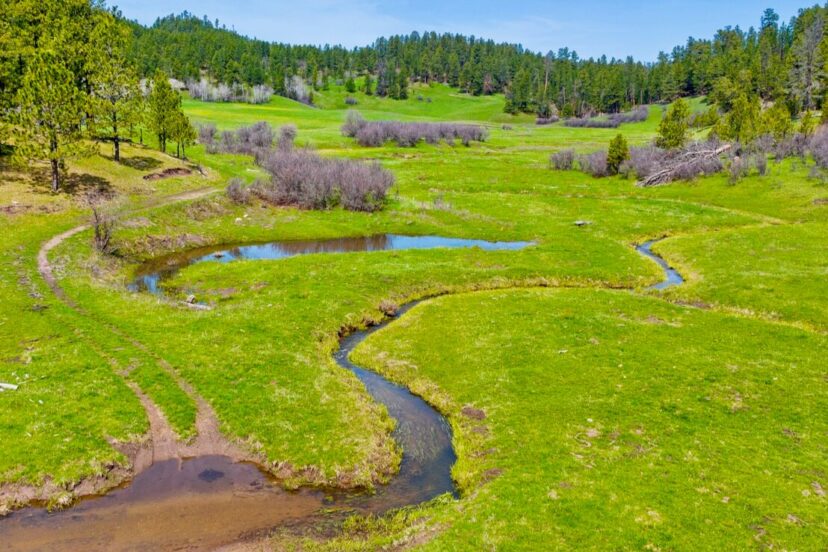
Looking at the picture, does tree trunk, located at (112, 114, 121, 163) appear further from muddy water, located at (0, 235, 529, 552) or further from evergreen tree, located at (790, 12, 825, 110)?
evergreen tree, located at (790, 12, 825, 110)

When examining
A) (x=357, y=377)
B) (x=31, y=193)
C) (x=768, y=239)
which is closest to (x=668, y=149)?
(x=768, y=239)

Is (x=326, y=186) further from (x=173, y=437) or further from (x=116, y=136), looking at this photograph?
(x=173, y=437)

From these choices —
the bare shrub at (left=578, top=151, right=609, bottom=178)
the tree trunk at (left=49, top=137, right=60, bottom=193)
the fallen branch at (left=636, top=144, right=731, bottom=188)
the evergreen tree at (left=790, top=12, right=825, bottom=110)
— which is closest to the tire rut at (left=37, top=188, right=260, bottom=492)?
the tree trunk at (left=49, top=137, right=60, bottom=193)

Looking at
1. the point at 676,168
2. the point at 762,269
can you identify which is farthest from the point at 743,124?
the point at 762,269

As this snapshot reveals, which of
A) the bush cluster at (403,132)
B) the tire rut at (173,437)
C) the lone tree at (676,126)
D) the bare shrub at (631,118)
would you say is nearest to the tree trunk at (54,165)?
the tire rut at (173,437)

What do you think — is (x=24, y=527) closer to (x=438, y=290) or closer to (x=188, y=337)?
(x=188, y=337)
